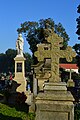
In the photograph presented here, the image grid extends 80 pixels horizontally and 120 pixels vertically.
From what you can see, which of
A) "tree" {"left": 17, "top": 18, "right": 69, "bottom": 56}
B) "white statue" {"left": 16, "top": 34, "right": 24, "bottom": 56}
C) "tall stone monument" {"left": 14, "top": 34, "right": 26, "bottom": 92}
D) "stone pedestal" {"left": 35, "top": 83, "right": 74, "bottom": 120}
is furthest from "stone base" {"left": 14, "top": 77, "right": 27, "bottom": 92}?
"tree" {"left": 17, "top": 18, "right": 69, "bottom": 56}

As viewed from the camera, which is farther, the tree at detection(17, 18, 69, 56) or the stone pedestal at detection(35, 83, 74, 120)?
the tree at detection(17, 18, 69, 56)

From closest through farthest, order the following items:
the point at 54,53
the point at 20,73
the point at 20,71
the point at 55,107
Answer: the point at 55,107 < the point at 54,53 < the point at 20,73 < the point at 20,71

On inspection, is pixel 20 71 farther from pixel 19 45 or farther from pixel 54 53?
pixel 54 53

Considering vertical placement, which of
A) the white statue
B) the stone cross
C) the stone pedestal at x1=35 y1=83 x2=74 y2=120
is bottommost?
the stone pedestal at x1=35 y1=83 x2=74 y2=120

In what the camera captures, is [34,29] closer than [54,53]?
No

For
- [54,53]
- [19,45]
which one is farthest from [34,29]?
[54,53]

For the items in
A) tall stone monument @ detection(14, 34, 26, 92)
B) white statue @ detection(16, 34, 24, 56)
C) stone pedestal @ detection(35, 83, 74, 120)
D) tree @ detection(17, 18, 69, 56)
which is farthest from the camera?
tree @ detection(17, 18, 69, 56)

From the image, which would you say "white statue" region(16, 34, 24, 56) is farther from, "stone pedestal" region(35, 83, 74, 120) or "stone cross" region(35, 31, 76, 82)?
"stone pedestal" region(35, 83, 74, 120)

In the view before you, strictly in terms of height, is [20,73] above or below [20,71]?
below

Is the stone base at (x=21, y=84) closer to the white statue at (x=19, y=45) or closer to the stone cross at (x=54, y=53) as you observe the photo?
the white statue at (x=19, y=45)

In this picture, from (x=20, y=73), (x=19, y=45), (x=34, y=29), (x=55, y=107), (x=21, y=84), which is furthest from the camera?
(x=34, y=29)

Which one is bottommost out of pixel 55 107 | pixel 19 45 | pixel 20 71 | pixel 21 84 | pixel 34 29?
pixel 55 107

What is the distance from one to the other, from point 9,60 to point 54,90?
9979 centimetres

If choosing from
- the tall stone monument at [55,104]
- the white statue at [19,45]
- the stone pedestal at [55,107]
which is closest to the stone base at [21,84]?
the white statue at [19,45]
